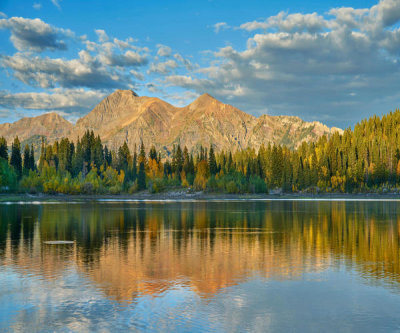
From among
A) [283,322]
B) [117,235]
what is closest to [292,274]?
[283,322]

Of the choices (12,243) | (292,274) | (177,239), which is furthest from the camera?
(177,239)

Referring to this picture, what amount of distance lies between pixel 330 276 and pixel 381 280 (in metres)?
3.19

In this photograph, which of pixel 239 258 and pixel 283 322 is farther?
pixel 239 258

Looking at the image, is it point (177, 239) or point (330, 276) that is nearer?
point (330, 276)

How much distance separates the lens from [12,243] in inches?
1753

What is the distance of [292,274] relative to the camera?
28703mm

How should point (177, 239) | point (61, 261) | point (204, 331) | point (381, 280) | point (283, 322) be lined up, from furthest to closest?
point (177, 239), point (61, 261), point (381, 280), point (283, 322), point (204, 331)

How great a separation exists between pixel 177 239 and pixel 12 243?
58.3ft

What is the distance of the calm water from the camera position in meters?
18.8

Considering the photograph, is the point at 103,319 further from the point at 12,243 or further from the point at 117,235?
the point at 117,235

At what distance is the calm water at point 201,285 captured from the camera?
61.7 feet

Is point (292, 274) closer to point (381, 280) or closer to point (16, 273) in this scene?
point (381, 280)

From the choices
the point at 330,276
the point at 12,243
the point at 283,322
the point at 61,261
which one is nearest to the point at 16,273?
the point at 61,261

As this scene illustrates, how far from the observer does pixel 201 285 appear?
2562 centimetres
